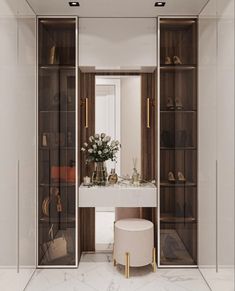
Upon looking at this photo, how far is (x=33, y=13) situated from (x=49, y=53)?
418mm

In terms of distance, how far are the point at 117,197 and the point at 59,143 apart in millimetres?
848

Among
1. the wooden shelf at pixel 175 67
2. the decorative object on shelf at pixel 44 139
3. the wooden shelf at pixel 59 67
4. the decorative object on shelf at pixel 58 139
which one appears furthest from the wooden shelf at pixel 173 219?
the wooden shelf at pixel 59 67

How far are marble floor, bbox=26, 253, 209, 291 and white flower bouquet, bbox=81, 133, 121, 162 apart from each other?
115 centimetres

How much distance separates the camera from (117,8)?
3246 mm

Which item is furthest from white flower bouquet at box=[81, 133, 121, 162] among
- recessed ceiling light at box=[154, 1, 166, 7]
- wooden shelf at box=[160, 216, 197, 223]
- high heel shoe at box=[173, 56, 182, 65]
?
recessed ceiling light at box=[154, 1, 166, 7]

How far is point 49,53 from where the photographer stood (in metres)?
3.50

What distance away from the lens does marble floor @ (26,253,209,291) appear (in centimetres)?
302

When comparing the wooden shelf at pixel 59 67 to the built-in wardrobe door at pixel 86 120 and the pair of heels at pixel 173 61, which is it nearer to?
the built-in wardrobe door at pixel 86 120

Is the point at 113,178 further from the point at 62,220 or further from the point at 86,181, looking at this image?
the point at 62,220

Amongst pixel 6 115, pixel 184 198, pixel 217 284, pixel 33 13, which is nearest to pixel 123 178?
pixel 184 198

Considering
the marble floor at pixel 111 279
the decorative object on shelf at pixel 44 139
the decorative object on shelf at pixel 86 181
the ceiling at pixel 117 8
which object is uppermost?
the ceiling at pixel 117 8

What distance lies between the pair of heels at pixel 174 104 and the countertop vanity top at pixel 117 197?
91cm

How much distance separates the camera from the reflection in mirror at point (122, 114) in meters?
3.78

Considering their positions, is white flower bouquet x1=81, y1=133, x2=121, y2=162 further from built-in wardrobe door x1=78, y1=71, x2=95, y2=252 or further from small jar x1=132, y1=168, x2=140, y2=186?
small jar x1=132, y1=168, x2=140, y2=186
